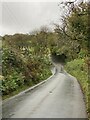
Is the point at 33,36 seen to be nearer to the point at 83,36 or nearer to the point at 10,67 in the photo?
the point at 10,67

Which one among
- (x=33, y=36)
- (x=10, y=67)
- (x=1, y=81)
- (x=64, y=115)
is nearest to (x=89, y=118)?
(x=64, y=115)

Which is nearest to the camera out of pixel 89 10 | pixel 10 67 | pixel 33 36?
pixel 89 10

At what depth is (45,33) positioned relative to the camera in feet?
314

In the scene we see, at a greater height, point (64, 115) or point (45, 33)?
point (45, 33)

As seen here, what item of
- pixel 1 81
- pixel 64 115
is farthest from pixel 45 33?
pixel 64 115

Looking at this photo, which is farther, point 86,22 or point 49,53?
point 49,53

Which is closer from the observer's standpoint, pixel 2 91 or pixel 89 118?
pixel 89 118

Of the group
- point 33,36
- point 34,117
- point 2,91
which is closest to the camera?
point 34,117

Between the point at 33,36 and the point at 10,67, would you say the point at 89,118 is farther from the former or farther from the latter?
the point at 33,36

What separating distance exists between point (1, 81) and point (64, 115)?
9474 millimetres

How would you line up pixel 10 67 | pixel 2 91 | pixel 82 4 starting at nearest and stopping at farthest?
pixel 82 4 < pixel 2 91 < pixel 10 67

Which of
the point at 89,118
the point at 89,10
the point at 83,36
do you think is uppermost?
the point at 89,10

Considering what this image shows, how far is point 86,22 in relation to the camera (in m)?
18.2

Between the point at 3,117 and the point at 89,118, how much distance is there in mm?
3813
